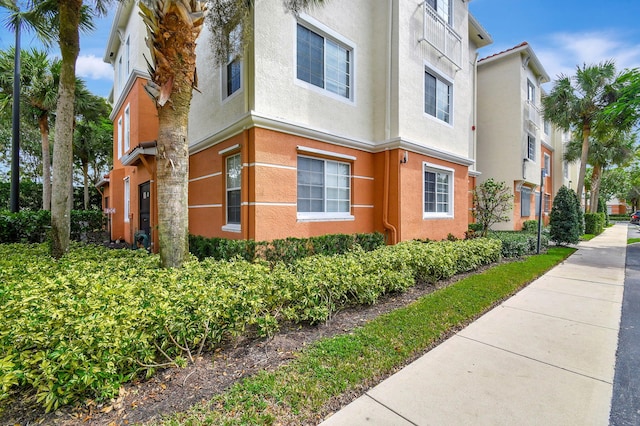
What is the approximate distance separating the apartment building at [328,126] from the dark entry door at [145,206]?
3.1 inches

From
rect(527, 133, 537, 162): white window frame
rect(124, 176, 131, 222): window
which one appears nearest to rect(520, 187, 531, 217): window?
rect(527, 133, 537, 162): white window frame

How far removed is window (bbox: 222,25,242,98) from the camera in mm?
7352

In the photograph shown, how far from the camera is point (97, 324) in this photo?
8.85ft

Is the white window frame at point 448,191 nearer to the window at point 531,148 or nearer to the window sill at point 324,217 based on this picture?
the window sill at point 324,217

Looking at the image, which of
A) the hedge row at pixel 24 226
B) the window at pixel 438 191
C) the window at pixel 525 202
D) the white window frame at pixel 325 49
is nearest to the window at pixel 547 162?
the window at pixel 525 202

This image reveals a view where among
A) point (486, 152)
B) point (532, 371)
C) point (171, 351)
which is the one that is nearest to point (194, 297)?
point (171, 351)

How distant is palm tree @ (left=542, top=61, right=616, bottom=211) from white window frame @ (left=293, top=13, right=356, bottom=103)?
17.6m

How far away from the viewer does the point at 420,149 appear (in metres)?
9.71

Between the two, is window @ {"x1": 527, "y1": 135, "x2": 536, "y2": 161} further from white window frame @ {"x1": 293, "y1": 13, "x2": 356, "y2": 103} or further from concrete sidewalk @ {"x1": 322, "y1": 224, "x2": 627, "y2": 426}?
concrete sidewalk @ {"x1": 322, "y1": 224, "x2": 627, "y2": 426}

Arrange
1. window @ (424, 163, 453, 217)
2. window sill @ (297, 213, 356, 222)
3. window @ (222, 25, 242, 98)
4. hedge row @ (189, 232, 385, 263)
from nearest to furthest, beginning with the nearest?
hedge row @ (189, 232, 385, 263)
window @ (222, 25, 242, 98)
window sill @ (297, 213, 356, 222)
window @ (424, 163, 453, 217)

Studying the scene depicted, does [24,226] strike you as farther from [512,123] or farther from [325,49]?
[512,123]

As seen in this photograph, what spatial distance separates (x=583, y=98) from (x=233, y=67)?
866 inches

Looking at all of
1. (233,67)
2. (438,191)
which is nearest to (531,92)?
(438,191)

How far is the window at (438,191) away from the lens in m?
10.4
